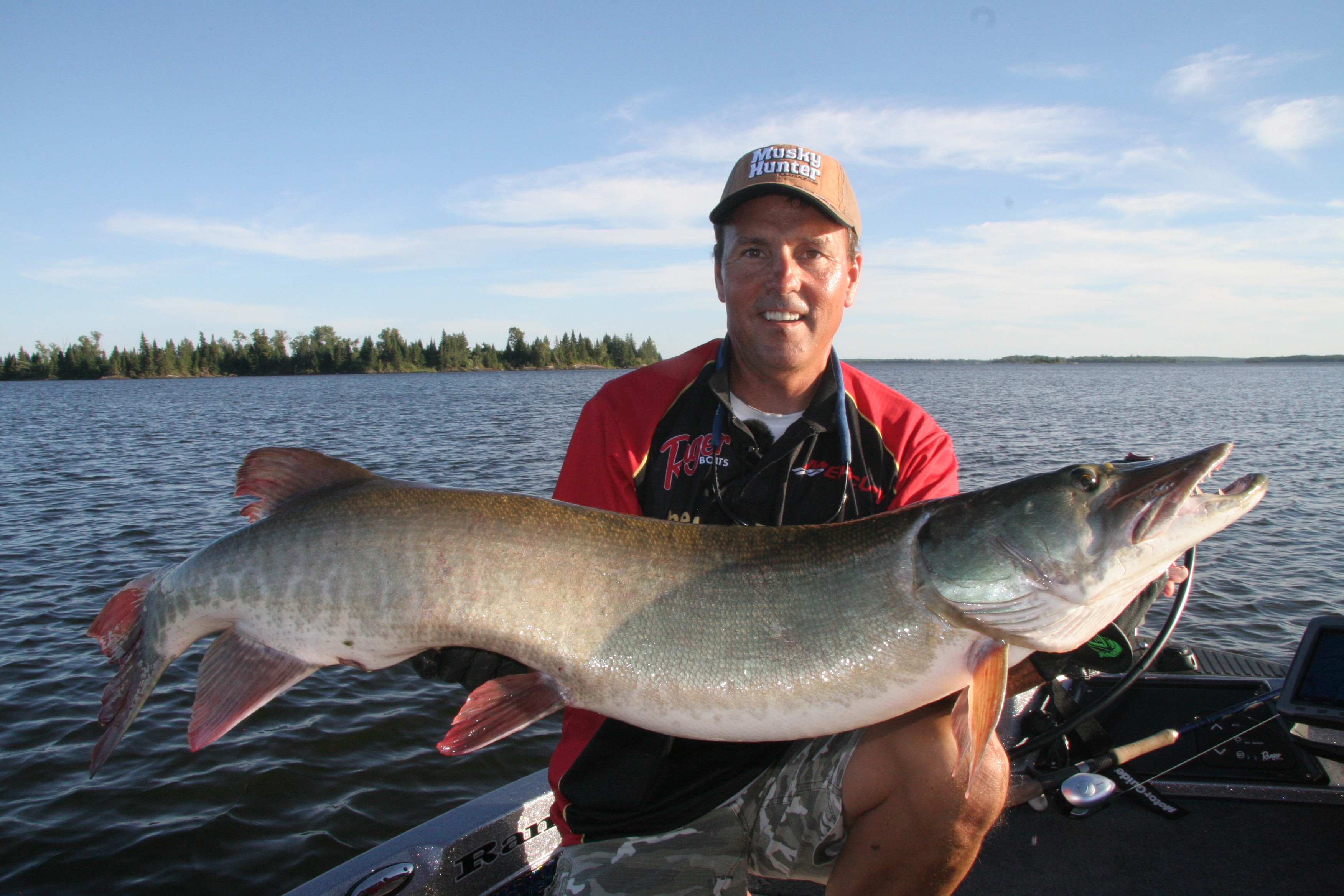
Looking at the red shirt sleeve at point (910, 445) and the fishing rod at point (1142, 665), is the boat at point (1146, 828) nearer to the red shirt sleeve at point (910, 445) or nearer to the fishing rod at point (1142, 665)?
the fishing rod at point (1142, 665)

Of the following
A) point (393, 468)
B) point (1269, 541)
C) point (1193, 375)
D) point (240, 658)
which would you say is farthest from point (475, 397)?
point (1193, 375)

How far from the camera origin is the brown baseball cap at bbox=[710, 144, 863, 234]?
10.6ft

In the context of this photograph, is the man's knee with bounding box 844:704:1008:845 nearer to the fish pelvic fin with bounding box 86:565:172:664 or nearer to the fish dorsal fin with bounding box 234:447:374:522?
the fish dorsal fin with bounding box 234:447:374:522

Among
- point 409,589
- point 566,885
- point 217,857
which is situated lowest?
point 217,857

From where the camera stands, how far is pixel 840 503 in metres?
3.03

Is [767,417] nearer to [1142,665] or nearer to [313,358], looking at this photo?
[1142,665]

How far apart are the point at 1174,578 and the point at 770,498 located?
4.69ft

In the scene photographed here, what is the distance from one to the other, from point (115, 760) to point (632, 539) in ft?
20.4

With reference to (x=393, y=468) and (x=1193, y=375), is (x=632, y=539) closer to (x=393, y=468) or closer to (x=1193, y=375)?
(x=393, y=468)

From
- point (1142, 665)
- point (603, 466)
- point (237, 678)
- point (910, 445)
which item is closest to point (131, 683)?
point (237, 678)

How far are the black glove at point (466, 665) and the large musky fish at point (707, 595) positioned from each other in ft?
0.51

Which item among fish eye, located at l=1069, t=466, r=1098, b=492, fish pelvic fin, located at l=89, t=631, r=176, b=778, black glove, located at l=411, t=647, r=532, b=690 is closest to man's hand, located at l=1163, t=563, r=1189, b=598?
fish eye, located at l=1069, t=466, r=1098, b=492

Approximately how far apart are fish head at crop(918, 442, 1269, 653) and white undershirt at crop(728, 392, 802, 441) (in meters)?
1.09

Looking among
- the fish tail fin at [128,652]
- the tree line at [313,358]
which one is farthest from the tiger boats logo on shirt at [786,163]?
the tree line at [313,358]
